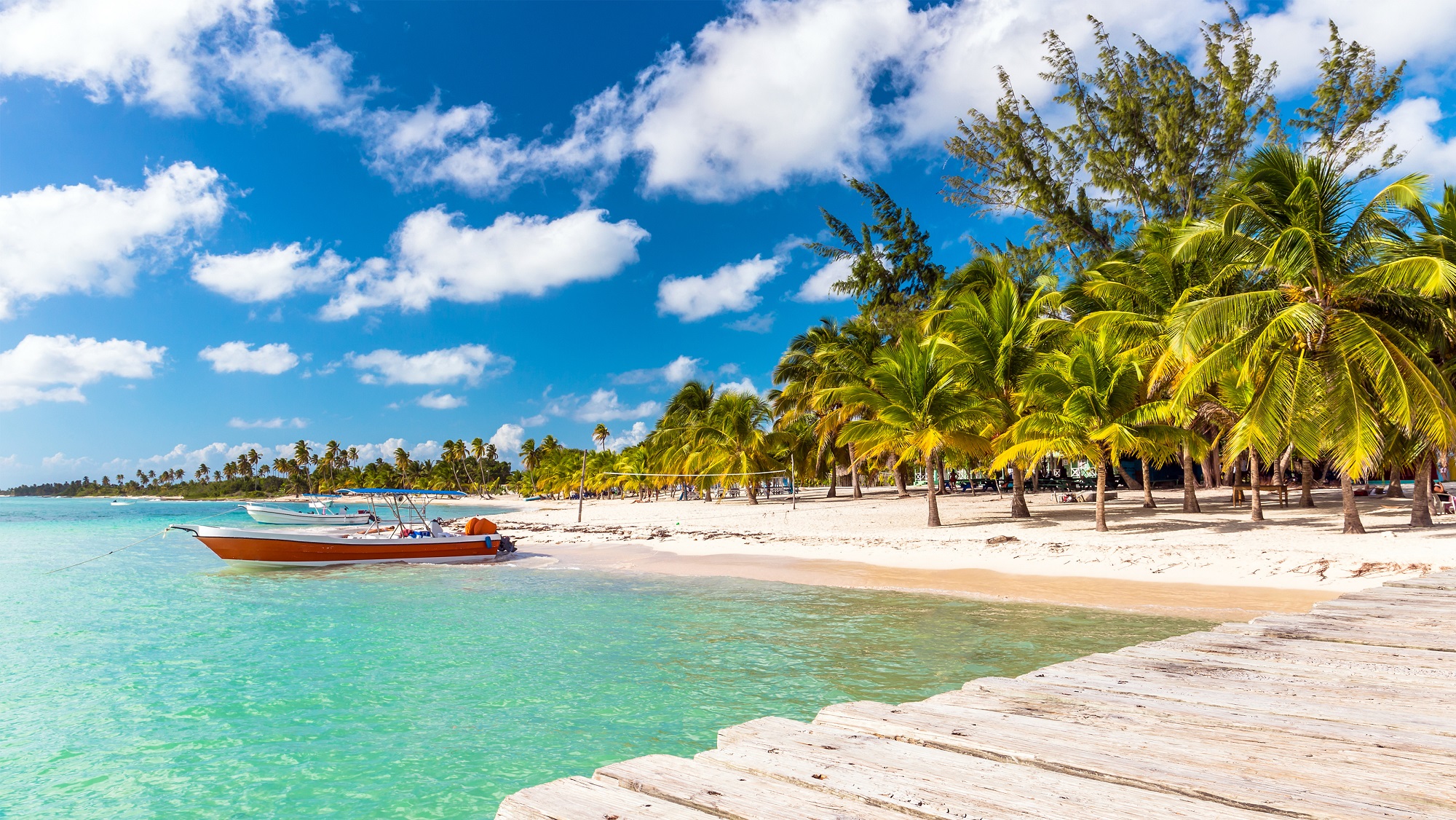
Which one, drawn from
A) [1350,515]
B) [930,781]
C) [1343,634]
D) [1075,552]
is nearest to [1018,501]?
[1075,552]

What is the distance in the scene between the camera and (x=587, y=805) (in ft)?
6.61

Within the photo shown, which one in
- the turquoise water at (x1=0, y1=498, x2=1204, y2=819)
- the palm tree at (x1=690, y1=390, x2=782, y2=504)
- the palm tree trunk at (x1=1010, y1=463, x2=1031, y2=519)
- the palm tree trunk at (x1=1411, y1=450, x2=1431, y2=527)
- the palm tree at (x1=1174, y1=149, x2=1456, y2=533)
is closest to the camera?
the turquoise water at (x1=0, y1=498, x2=1204, y2=819)

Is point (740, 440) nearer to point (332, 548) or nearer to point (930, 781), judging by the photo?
point (332, 548)

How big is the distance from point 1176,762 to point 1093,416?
16975 mm

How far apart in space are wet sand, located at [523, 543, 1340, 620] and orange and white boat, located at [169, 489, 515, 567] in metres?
3.08

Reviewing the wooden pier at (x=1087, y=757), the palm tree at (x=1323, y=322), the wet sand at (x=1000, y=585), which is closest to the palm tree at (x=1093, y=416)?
the palm tree at (x=1323, y=322)

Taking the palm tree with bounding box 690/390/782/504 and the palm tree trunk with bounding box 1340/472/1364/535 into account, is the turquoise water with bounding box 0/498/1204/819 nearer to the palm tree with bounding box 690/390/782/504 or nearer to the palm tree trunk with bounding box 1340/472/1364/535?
the palm tree trunk with bounding box 1340/472/1364/535

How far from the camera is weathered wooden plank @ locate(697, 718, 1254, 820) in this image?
6.14 ft

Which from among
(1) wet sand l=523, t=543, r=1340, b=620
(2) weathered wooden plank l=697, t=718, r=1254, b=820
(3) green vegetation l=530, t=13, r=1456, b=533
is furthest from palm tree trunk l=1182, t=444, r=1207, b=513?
(2) weathered wooden plank l=697, t=718, r=1254, b=820

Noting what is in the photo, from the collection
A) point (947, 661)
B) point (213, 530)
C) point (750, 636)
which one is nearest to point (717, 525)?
point (213, 530)

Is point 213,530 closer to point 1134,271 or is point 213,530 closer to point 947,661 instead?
point 947,661

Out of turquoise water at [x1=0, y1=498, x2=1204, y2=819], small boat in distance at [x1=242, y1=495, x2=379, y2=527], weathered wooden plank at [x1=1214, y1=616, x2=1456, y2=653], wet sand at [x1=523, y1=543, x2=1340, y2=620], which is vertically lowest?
turquoise water at [x1=0, y1=498, x2=1204, y2=819]

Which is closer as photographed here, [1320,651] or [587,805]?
[587,805]

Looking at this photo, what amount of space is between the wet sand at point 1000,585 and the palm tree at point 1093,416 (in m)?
4.59
